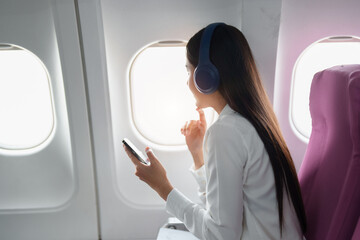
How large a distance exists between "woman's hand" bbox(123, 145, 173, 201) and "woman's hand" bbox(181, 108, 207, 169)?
24 centimetres

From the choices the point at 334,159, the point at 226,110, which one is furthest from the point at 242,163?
the point at 334,159

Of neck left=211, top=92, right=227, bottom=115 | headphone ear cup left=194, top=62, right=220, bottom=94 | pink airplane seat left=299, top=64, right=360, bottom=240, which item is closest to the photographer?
pink airplane seat left=299, top=64, right=360, bottom=240

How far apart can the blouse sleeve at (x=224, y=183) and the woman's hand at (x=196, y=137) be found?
1.19ft

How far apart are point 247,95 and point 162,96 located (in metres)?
0.78

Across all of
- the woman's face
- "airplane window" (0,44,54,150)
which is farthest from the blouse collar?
"airplane window" (0,44,54,150)

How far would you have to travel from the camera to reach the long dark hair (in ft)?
2.82

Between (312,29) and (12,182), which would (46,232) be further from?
(312,29)

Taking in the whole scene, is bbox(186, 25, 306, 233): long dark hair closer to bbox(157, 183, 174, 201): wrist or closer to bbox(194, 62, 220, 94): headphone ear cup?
bbox(194, 62, 220, 94): headphone ear cup

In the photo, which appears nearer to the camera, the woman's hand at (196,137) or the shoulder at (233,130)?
the shoulder at (233,130)

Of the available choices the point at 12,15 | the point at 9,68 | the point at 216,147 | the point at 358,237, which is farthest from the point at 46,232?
the point at 358,237

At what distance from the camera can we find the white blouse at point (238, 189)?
2.69 feet

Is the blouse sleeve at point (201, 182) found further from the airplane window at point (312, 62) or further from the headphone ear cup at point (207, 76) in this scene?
the airplane window at point (312, 62)

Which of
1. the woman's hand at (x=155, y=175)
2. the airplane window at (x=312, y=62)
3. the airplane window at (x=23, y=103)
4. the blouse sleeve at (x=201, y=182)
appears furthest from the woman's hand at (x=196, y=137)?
the airplane window at (x=23, y=103)

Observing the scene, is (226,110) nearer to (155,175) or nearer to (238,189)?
(238,189)
